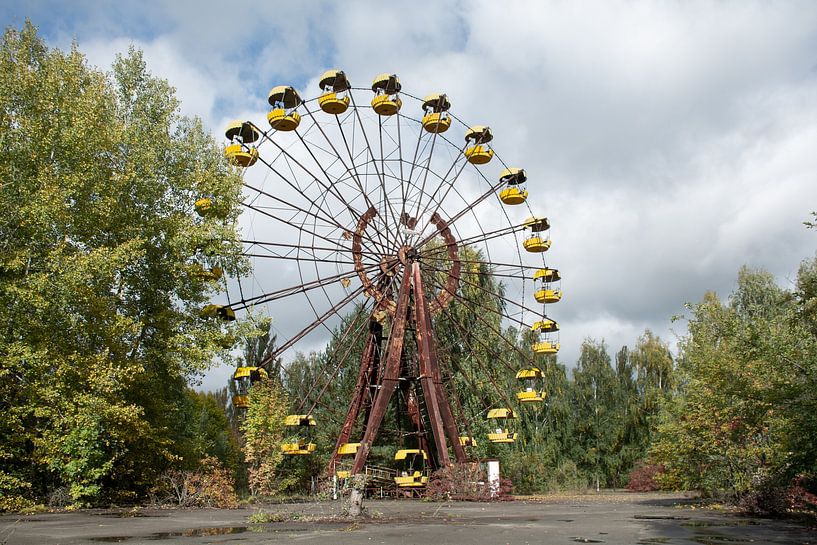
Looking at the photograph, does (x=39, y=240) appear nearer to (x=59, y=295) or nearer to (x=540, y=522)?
(x=59, y=295)

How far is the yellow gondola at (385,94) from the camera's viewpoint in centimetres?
2448

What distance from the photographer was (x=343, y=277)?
85.6ft

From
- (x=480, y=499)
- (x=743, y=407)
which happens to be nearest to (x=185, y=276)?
(x=480, y=499)

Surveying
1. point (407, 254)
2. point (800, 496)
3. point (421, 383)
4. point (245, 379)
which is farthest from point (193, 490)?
point (800, 496)

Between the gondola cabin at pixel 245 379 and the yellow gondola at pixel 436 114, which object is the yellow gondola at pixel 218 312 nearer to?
the gondola cabin at pixel 245 379

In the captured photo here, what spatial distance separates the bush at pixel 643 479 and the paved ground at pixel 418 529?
66.3 ft

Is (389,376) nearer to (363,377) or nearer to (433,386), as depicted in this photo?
(433,386)

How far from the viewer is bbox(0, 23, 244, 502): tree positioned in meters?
17.2

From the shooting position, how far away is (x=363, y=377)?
26250 millimetres

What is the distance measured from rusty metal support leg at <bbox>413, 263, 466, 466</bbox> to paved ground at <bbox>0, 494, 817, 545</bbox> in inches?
225

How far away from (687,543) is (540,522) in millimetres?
4516

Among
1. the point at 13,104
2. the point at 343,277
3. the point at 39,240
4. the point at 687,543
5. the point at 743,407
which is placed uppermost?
the point at 13,104

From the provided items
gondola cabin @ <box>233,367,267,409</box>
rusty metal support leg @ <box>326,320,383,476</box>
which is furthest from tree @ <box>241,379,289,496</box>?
rusty metal support leg @ <box>326,320,383,476</box>

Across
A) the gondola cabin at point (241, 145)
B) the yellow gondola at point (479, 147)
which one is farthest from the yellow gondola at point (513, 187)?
the gondola cabin at point (241, 145)
